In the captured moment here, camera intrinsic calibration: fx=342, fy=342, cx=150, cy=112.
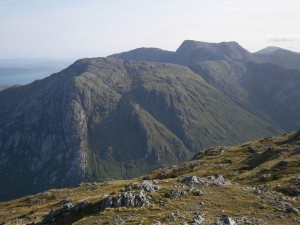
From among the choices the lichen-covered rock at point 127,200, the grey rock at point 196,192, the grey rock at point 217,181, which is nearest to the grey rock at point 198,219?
the grey rock at point 196,192

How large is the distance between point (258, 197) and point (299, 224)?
32.8 ft

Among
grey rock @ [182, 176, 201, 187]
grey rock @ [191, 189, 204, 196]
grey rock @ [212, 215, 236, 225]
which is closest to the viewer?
grey rock @ [212, 215, 236, 225]

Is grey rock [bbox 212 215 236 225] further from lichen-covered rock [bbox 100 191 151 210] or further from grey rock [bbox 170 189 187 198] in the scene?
lichen-covered rock [bbox 100 191 151 210]

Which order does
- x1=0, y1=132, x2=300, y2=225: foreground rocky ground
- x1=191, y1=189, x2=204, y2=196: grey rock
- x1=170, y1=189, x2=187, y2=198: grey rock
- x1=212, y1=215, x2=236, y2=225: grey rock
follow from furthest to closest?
x1=191, y1=189, x2=204, y2=196: grey rock
x1=170, y1=189, x2=187, y2=198: grey rock
x1=0, y1=132, x2=300, y2=225: foreground rocky ground
x1=212, y1=215, x2=236, y2=225: grey rock

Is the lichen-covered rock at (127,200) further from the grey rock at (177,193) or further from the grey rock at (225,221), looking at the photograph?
the grey rock at (225,221)

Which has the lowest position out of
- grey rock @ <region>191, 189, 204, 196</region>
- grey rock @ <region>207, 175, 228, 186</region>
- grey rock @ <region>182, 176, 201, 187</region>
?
grey rock @ <region>207, 175, 228, 186</region>

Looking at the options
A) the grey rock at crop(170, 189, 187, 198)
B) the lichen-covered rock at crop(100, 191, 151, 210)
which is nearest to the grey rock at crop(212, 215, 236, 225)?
the grey rock at crop(170, 189, 187, 198)

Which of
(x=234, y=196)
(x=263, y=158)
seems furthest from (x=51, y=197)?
(x=234, y=196)

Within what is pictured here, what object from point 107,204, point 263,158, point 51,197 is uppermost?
point 107,204

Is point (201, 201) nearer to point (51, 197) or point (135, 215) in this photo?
point (135, 215)

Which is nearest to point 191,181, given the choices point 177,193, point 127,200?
point 177,193

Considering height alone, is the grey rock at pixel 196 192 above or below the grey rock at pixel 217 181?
above

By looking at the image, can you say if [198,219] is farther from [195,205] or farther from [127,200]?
[127,200]

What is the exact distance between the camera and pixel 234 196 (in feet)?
153
